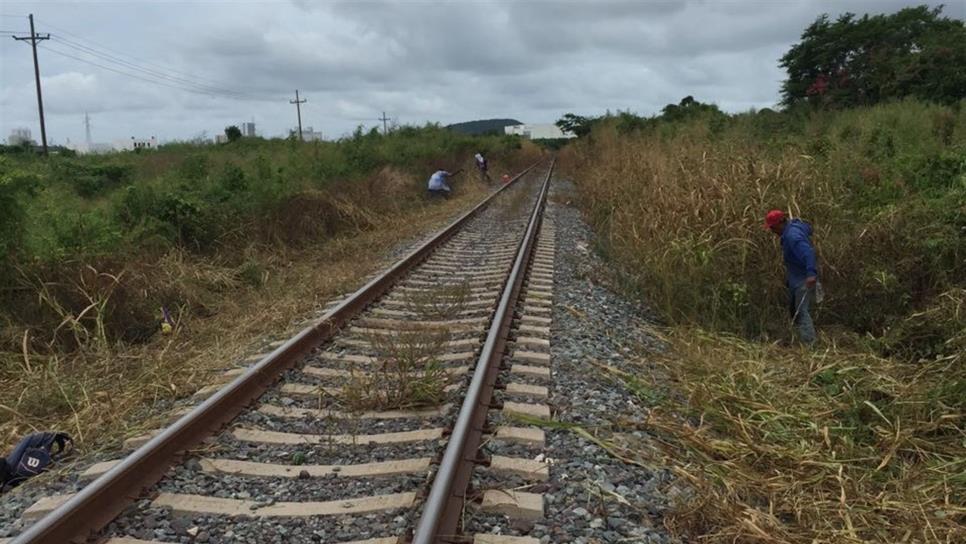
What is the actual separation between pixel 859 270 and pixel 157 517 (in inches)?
276

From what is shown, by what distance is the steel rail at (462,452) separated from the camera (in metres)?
2.87

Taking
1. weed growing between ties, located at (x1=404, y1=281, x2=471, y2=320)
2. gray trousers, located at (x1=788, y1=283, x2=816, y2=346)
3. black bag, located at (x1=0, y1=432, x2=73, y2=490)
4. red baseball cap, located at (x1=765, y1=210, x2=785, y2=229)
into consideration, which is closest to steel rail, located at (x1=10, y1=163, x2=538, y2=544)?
black bag, located at (x1=0, y1=432, x2=73, y2=490)

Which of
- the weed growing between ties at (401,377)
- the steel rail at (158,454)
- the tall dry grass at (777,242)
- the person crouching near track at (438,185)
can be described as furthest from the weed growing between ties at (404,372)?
the person crouching near track at (438,185)

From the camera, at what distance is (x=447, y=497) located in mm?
3064

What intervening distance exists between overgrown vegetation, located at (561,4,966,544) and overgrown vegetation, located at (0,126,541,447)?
353 centimetres

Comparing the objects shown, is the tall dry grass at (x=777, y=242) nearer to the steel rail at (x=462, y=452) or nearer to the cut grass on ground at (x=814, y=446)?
the cut grass on ground at (x=814, y=446)

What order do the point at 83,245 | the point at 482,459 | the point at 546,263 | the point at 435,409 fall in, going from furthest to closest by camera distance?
the point at 546,263, the point at 83,245, the point at 435,409, the point at 482,459

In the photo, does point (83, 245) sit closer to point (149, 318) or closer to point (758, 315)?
point (149, 318)

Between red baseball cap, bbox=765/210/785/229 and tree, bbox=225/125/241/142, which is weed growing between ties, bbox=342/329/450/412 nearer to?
red baseball cap, bbox=765/210/785/229

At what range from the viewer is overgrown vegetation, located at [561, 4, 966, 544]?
11.0 feet

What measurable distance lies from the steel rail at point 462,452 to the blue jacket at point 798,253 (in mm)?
2833

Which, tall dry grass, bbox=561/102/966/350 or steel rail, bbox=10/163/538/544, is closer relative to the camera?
steel rail, bbox=10/163/538/544

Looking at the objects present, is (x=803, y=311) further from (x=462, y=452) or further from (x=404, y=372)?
(x=462, y=452)

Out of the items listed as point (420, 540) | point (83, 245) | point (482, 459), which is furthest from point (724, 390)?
point (83, 245)
